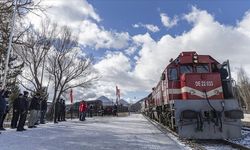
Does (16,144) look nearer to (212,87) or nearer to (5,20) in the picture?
(212,87)

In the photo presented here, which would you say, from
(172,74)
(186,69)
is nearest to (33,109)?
(172,74)

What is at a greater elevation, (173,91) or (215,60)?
(215,60)

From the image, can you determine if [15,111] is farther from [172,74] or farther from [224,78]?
[224,78]

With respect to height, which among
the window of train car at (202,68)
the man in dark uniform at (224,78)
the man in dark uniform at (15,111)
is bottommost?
the man in dark uniform at (15,111)

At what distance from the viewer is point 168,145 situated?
32.4 feet

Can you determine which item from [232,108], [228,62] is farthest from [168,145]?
[228,62]

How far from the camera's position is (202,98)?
1192 centimetres

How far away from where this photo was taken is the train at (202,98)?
Result: 11.3 metres

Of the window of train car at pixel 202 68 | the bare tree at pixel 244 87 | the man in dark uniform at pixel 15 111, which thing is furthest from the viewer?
the bare tree at pixel 244 87

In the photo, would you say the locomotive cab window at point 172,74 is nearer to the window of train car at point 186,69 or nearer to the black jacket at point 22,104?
the window of train car at point 186,69

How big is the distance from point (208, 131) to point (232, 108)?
136 cm

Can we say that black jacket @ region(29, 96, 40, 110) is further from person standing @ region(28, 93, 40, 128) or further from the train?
the train

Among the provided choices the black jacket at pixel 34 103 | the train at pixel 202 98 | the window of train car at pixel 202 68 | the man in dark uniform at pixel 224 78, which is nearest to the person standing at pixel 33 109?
the black jacket at pixel 34 103

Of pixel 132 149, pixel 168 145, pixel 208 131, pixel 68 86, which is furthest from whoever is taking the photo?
pixel 68 86
